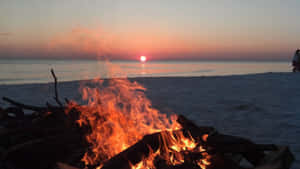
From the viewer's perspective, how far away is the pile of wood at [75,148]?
234cm

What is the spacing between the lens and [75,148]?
9.67 ft

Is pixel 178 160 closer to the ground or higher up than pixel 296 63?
closer to the ground

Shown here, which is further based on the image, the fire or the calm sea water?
the calm sea water

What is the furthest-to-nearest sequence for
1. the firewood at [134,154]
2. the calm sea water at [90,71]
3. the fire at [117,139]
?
the calm sea water at [90,71] → the fire at [117,139] → the firewood at [134,154]

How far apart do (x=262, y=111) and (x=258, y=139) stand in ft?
7.83

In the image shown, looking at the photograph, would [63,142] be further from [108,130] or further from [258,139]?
[258,139]

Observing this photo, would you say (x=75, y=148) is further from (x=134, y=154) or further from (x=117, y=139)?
(x=134, y=154)

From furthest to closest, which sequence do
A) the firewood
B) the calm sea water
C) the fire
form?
the calm sea water, the fire, the firewood

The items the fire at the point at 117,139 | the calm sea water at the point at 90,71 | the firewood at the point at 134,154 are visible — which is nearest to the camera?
the firewood at the point at 134,154

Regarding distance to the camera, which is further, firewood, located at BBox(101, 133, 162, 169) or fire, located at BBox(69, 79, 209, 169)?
fire, located at BBox(69, 79, 209, 169)

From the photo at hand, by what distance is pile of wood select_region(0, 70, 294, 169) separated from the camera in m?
2.34

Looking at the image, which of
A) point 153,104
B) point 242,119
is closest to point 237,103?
point 242,119

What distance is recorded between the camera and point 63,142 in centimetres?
290

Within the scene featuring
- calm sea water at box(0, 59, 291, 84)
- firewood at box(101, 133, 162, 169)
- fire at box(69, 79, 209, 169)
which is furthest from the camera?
calm sea water at box(0, 59, 291, 84)
